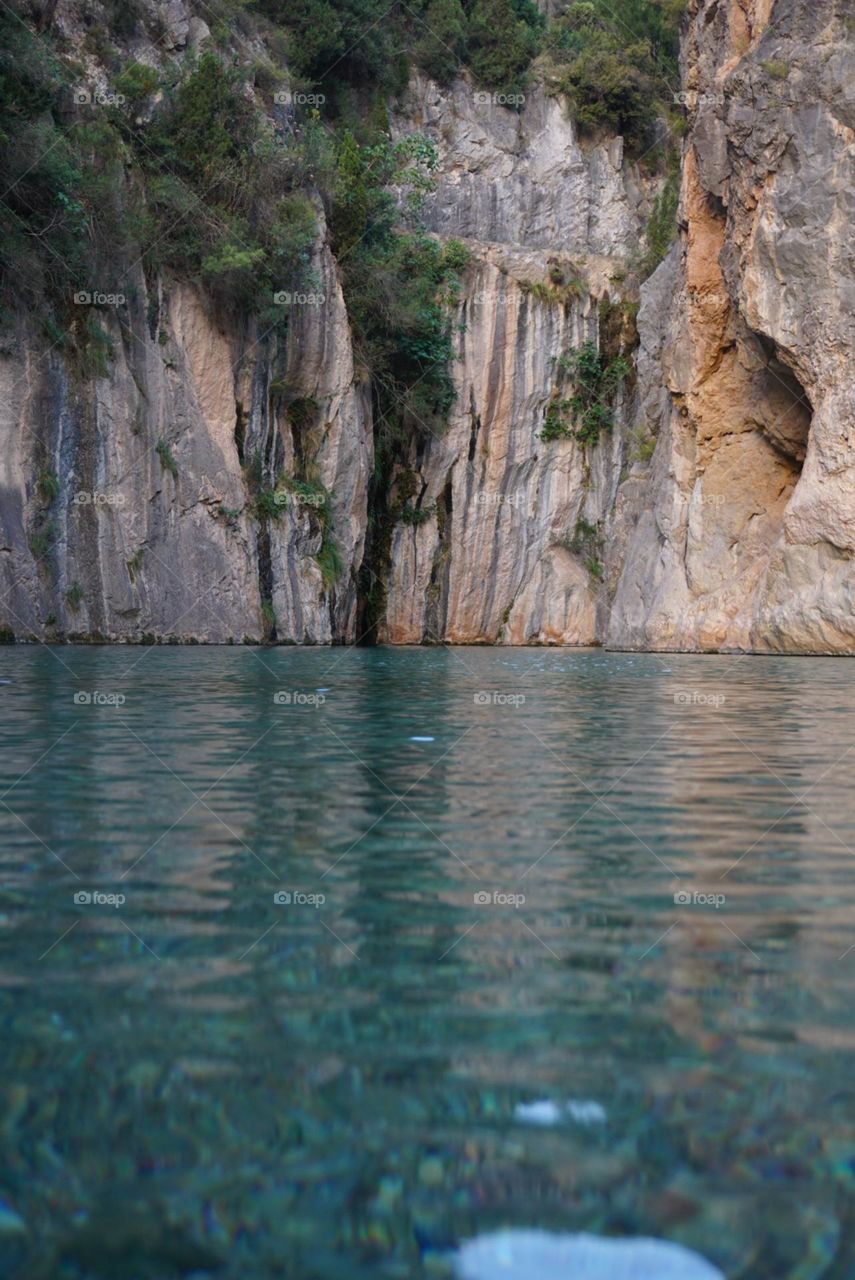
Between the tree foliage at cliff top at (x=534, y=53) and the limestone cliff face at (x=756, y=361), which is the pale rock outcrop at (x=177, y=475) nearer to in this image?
the limestone cliff face at (x=756, y=361)

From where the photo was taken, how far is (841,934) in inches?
124

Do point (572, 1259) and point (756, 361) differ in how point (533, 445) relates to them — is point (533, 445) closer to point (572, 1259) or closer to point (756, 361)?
point (756, 361)

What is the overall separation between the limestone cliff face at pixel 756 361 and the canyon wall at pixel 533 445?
63 millimetres

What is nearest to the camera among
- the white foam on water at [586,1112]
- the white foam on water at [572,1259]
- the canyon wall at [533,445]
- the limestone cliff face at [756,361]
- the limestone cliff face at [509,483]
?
the white foam on water at [572,1259]

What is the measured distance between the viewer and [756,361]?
1067 inches

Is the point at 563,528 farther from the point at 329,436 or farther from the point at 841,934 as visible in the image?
the point at 841,934

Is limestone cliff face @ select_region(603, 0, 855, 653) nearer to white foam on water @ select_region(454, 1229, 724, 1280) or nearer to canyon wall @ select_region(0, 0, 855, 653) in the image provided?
canyon wall @ select_region(0, 0, 855, 653)

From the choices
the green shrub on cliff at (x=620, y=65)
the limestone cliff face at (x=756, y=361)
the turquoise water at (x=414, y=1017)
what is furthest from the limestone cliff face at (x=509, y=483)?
the turquoise water at (x=414, y=1017)

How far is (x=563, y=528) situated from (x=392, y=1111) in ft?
114

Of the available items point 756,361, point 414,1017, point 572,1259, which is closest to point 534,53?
point 756,361

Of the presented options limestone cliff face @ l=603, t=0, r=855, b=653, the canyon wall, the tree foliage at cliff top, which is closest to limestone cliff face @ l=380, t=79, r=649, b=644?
the canyon wall

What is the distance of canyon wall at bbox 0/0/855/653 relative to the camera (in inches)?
902

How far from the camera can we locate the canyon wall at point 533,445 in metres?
22.9

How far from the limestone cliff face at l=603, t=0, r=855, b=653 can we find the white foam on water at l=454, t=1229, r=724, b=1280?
73.9 ft
